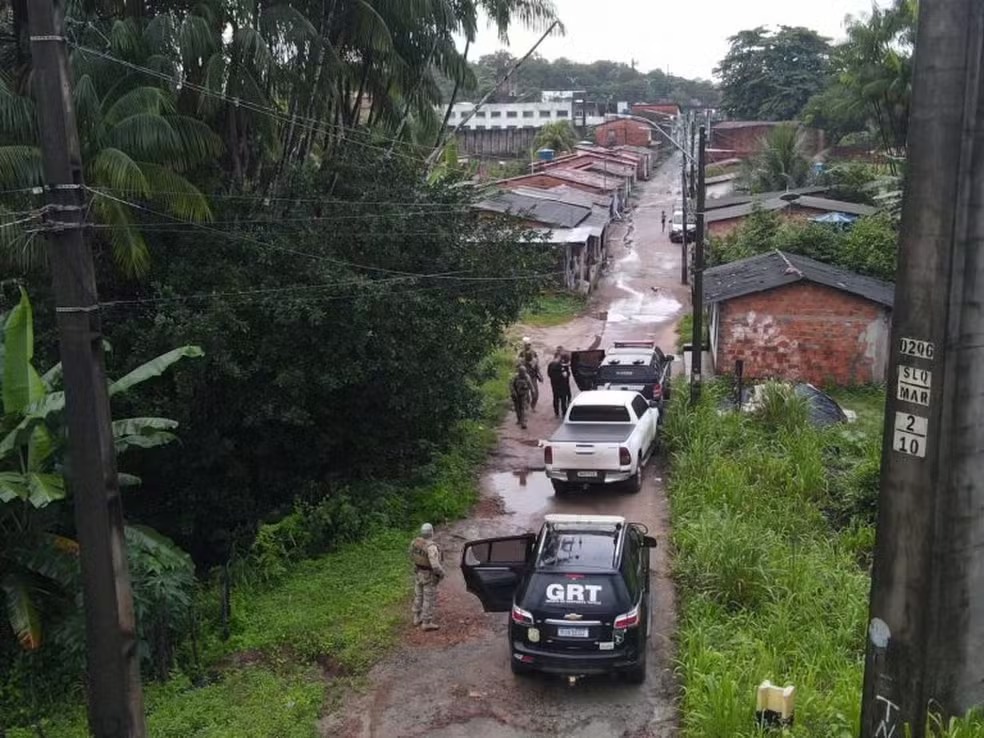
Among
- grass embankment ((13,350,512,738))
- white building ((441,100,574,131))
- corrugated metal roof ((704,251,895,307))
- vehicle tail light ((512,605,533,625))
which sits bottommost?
grass embankment ((13,350,512,738))

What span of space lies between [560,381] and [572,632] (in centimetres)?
1253

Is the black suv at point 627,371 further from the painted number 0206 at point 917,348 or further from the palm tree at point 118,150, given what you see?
the painted number 0206 at point 917,348

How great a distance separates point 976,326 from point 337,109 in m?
16.9

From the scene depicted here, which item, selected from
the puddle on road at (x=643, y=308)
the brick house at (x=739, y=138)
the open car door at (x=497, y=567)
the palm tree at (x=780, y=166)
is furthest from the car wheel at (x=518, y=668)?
the brick house at (x=739, y=138)

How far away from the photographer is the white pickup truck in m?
17.1

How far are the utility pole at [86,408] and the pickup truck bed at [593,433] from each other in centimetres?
1065

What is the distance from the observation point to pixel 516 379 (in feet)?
74.7

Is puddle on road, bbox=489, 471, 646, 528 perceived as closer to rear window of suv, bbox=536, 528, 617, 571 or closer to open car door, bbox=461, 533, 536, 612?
open car door, bbox=461, 533, 536, 612

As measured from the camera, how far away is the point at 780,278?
25875 millimetres

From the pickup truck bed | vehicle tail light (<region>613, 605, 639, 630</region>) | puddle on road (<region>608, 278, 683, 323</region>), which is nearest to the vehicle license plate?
vehicle tail light (<region>613, 605, 639, 630</region>)

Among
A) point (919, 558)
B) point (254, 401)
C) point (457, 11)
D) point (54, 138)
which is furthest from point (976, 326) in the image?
point (457, 11)

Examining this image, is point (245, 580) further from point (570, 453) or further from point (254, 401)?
point (570, 453)

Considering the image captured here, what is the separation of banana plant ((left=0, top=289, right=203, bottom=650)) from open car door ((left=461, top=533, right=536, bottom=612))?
409 cm

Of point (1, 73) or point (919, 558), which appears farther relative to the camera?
point (1, 73)
